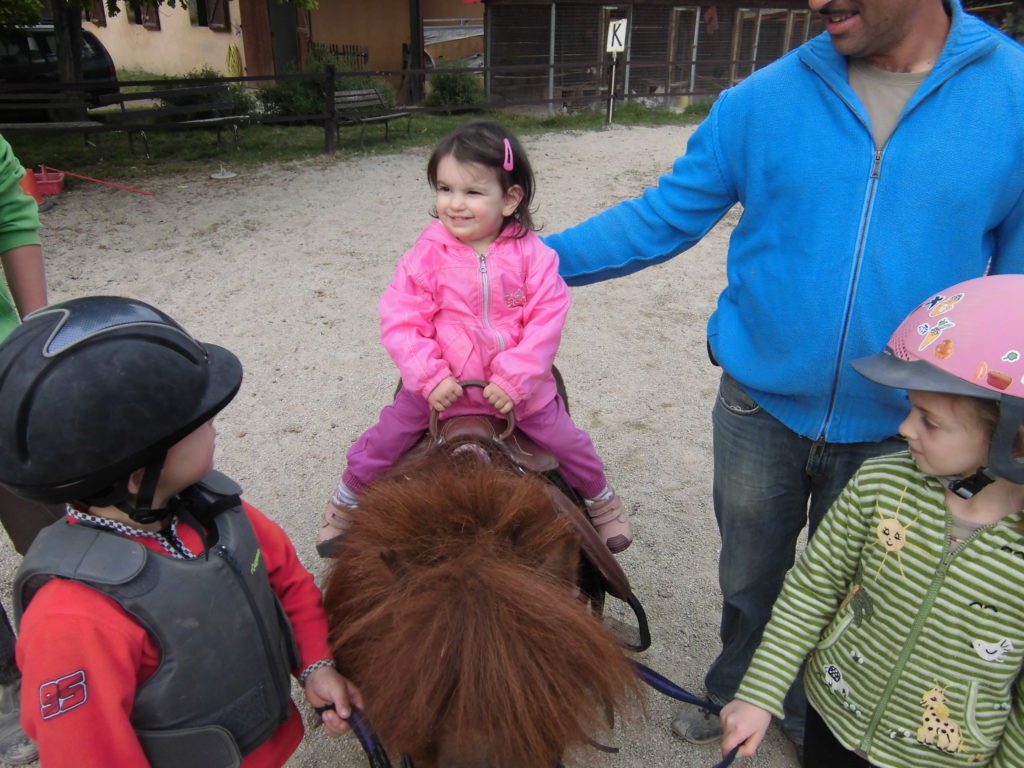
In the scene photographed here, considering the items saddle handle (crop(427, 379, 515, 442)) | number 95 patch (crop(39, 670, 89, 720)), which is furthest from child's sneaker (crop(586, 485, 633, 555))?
number 95 patch (crop(39, 670, 89, 720))

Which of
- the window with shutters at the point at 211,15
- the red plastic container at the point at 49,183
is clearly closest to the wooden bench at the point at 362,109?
the red plastic container at the point at 49,183

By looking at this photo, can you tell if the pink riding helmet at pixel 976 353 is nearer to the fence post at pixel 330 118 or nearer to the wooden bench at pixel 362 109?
the fence post at pixel 330 118

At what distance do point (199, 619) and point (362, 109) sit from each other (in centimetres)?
1112

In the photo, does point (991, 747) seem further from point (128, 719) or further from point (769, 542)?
point (128, 719)

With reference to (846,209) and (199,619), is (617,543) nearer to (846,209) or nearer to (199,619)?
(846,209)

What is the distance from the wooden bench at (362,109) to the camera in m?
10.7

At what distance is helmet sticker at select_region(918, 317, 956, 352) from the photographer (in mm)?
1302

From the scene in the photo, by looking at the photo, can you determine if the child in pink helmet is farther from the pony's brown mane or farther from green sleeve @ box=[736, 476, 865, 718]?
the pony's brown mane

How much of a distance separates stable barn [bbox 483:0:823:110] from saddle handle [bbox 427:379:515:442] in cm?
1256

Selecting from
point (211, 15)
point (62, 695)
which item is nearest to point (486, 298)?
point (62, 695)

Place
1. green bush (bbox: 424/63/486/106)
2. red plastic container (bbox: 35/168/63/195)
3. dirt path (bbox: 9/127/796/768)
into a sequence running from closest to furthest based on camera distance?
1. dirt path (bbox: 9/127/796/768)
2. red plastic container (bbox: 35/168/63/195)
3. green bush (bbox: 424/63/486/106)

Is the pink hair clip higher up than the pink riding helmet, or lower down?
higher up

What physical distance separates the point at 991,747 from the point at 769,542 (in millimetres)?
693

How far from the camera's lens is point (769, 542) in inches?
79.8
